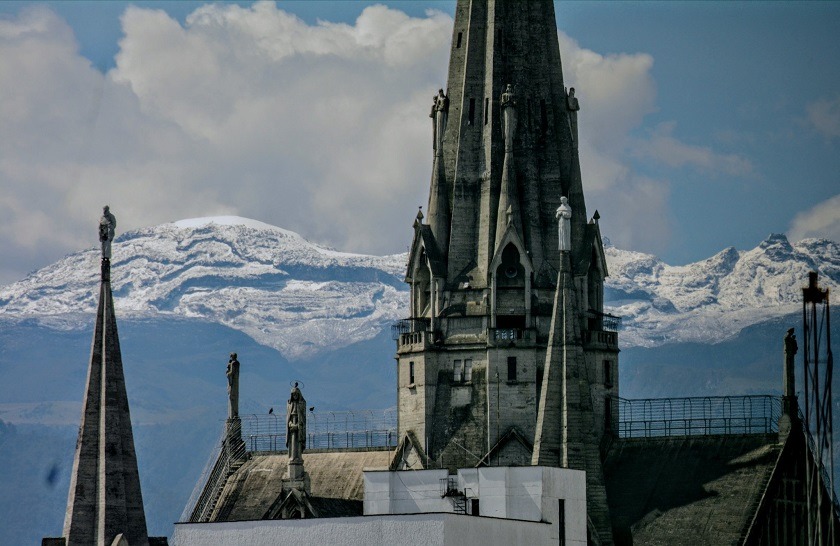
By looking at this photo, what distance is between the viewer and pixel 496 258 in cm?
13175

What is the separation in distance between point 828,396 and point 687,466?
15665mm

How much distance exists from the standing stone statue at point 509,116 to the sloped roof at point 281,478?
1793 centimetres

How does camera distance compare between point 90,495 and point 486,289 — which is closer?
point 90,495

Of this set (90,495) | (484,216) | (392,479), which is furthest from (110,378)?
(484,216)

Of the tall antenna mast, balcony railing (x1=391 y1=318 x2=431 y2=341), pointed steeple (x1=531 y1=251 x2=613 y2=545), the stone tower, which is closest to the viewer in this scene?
the tall antenna mast

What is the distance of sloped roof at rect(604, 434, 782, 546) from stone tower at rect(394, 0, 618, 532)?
313cm

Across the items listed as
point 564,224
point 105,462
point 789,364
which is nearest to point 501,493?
point 105,462

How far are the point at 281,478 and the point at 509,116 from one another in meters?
23.5

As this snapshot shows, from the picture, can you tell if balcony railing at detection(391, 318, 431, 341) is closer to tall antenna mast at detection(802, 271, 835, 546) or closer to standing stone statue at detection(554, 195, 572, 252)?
standing stone statue at detection(554, 195, 572, 252)

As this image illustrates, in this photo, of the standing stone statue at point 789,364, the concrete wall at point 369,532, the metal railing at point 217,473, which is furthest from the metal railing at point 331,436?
the concrete wall at point 369,532

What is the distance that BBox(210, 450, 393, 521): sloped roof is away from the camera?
134 metres

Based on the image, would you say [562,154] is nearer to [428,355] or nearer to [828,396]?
[428,355]

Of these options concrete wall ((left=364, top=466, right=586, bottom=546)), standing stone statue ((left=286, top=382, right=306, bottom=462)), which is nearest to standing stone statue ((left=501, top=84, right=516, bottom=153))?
standing stone statue ((left=286, top=382, right=306, bottom=462))

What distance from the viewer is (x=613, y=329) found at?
460ft
